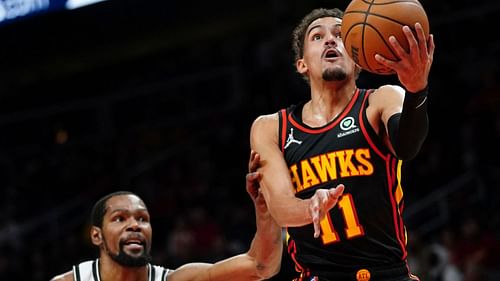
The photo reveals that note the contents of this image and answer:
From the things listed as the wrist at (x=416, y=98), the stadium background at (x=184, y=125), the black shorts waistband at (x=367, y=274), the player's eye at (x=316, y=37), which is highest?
the stadium background at (x=184, y=125)

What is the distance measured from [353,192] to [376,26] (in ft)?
2.63

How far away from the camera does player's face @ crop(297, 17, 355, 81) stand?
4.40 m

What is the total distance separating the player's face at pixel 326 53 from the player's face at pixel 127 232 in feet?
5.65

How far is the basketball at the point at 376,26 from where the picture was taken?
12.3 ft

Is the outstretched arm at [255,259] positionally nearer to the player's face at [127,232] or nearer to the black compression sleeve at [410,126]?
the player's face at [127,232]

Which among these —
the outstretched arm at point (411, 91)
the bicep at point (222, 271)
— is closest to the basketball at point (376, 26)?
the outstretched arm at point (411, 91)

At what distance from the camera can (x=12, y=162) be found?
14.5 m

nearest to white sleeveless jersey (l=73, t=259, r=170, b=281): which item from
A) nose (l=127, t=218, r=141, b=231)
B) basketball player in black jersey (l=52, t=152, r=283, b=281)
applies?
basketball player in black jersey (l=52, t=152, r=283, b=281)

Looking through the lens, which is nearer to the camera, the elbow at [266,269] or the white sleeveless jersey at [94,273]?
the elbow at [266,269]

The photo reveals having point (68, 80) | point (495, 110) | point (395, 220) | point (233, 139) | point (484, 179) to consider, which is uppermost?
point (68, 80)

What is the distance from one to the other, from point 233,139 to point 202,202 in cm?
114

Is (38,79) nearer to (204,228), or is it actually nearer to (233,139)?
(233,139)

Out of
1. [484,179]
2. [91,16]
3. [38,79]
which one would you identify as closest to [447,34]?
[484,179]

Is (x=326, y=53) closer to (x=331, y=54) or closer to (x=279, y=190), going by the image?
(x=331, y=54)
